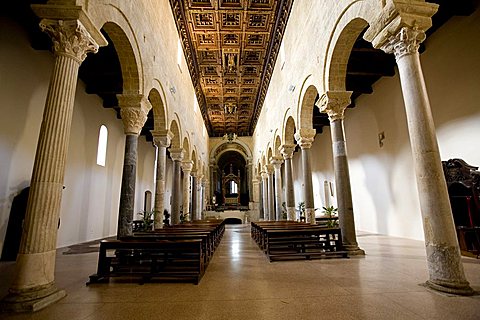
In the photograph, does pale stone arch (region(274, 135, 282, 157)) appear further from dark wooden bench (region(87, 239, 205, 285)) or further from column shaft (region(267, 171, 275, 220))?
dark wooden bench (region(87, 239, 205, 285))

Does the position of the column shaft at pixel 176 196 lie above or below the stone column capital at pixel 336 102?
below

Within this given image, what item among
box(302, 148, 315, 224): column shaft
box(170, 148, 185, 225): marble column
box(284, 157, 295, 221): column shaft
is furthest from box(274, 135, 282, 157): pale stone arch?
box(170, 148, 185, 225): marble column

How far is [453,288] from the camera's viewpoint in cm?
330

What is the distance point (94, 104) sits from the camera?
10.7 m

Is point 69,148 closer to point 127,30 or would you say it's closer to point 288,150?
point 127,30

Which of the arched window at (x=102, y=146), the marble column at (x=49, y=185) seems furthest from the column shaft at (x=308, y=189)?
the arched window at (x=102, y=146)

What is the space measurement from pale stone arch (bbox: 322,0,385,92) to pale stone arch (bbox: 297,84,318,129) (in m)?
1.78

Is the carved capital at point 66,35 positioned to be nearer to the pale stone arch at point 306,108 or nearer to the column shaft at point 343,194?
the column shaft at point 343,194

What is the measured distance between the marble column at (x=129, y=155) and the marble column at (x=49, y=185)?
2787 mm

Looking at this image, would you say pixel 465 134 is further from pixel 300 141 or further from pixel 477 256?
pixel 300 141

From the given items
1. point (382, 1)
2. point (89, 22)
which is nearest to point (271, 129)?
point (382, 1)

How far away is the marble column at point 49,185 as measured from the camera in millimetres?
3209

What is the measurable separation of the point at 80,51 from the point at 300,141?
7282 mm

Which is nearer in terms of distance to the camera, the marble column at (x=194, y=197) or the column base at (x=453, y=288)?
the column base at (x=453, y=288)
